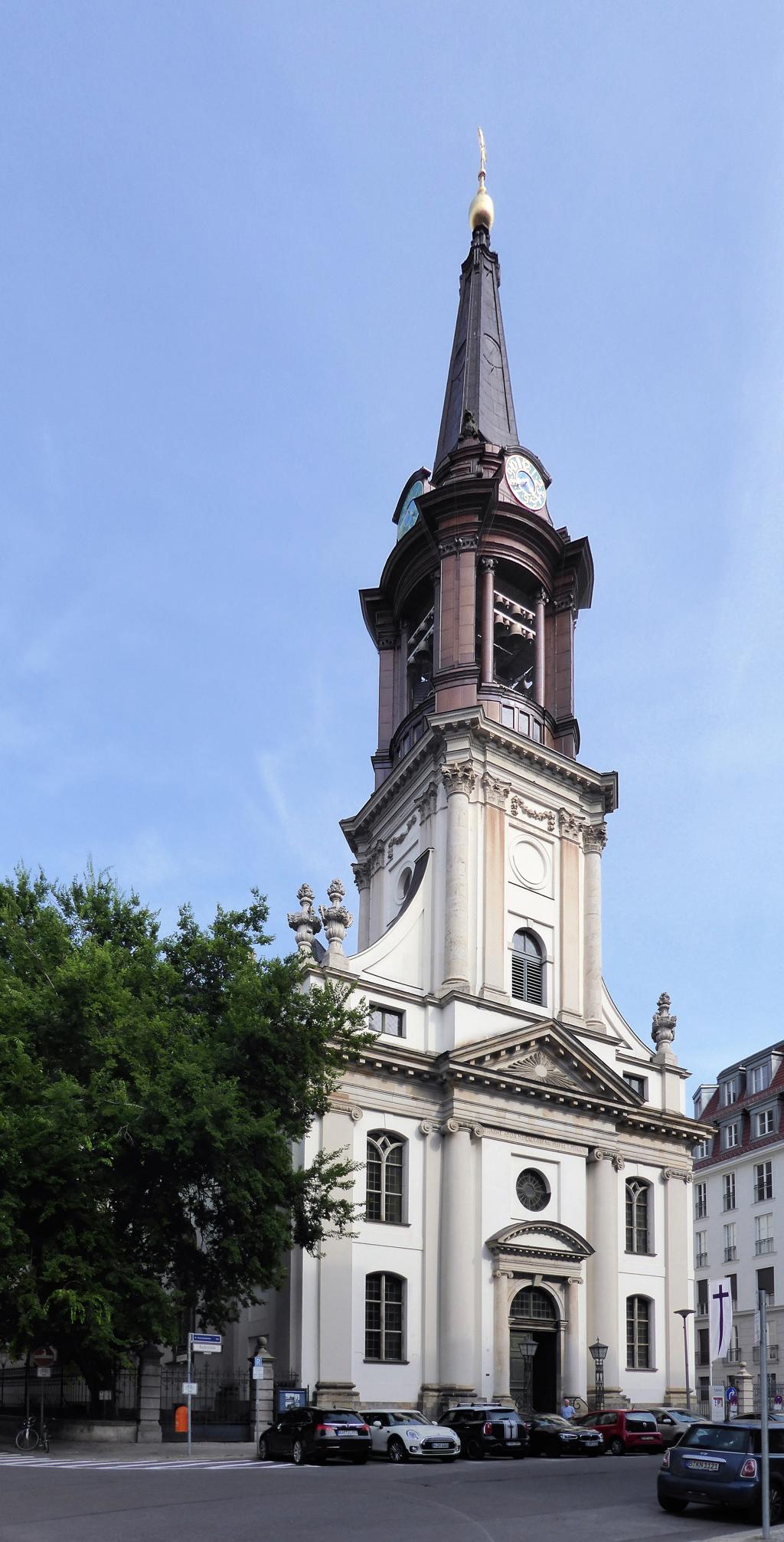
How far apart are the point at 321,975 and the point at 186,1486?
1939 centimetres

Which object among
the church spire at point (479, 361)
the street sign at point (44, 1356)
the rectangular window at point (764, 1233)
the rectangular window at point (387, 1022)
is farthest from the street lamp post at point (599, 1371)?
the church spire at point (479, 361)

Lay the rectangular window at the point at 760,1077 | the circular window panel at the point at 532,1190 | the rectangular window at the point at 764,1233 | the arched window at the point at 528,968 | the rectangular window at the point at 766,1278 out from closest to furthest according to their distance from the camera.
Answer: the circular window panel at the point at 532,1190 → the arched window at the point at 528,968 → the rectangular window at the point at 766,1278 → the rectangular window at the point at 764,1233 → the rectangular window at the point at 760,1077

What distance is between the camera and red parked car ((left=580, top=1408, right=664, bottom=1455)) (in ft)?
103

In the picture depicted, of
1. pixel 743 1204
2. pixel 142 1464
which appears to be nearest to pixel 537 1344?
pixel 142 1464

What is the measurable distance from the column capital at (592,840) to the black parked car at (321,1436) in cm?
2439

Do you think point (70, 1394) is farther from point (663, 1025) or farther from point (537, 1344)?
point (663, 1025)

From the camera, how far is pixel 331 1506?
18.1 m

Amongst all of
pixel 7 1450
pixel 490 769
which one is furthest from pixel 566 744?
pixel 7 1450

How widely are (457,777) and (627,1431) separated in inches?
775

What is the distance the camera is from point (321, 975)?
129 feet

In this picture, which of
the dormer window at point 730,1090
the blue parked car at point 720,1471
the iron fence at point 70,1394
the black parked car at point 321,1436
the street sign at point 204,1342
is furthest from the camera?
the dormer window at point 730,1090

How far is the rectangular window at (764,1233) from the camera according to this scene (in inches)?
2469

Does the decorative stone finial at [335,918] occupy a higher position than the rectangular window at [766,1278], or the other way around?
the decorative stone finial at [335,918]

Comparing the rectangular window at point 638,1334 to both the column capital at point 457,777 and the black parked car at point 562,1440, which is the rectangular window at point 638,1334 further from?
the column capital at point 457,777
